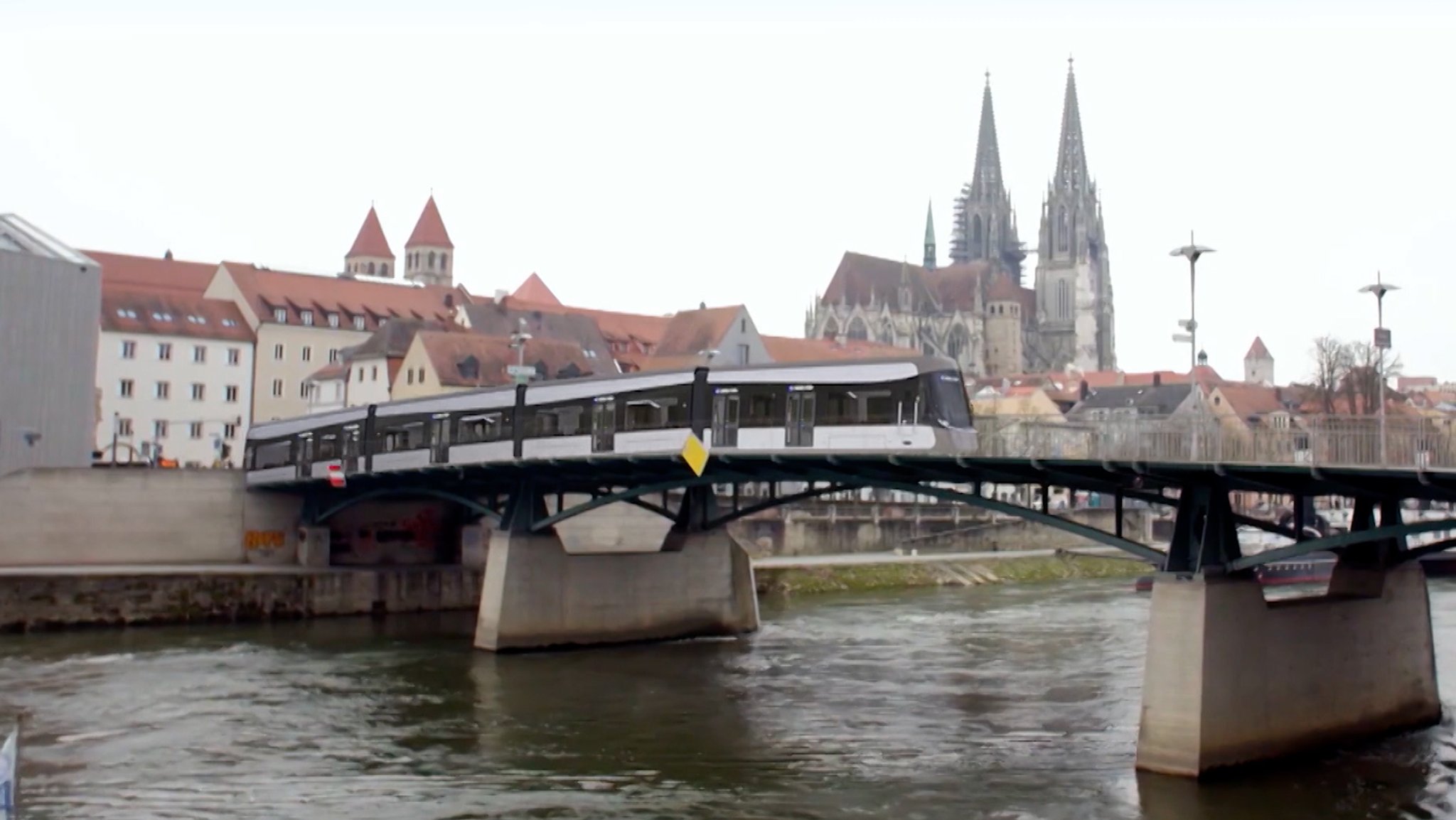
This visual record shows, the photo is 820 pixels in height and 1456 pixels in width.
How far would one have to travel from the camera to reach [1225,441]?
30328 mm

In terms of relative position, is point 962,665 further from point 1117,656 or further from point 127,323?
point 127,323

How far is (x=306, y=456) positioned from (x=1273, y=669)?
135ft

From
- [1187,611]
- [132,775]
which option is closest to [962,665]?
[1187,611]

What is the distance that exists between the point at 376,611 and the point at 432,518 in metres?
8.19

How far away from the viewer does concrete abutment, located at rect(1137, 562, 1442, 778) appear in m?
30.0

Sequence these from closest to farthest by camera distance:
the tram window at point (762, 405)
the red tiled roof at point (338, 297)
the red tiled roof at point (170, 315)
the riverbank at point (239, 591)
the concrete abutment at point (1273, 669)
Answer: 1. the concrete abutment at point (1273, 669)
2. the tram window at point (762, 405)
3. the riverbank at point (239, 591)
4. the red tiled roof at point (170, 315)
5. the red tiled roof at point (338, 297)

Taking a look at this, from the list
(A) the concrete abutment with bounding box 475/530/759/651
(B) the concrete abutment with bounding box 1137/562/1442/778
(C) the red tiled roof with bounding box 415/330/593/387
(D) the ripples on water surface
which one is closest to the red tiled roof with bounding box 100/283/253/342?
(C) the red tiled roof with bounding box 415/330/593/387

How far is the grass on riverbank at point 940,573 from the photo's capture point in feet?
242

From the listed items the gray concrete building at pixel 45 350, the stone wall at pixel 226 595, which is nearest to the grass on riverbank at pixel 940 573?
the stone wall at pixel 226 595

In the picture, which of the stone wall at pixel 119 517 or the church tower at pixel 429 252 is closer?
the stone wall at pixel 119 517

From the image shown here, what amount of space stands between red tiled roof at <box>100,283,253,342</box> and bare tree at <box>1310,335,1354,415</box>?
65.3 meters

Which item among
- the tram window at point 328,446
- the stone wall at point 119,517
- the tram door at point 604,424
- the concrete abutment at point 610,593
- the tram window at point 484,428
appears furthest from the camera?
the tram window at point 328,446

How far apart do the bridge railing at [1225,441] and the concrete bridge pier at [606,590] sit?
64.6 feet

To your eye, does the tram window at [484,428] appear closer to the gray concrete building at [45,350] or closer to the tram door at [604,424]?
the tram door at [604,424]
